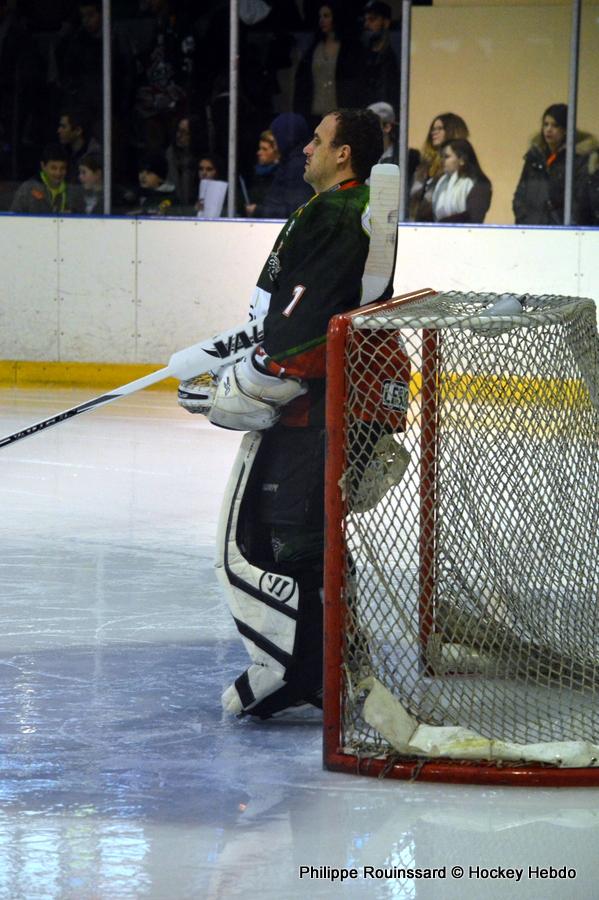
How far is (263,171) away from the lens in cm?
995

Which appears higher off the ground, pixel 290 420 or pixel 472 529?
pixel 290 420

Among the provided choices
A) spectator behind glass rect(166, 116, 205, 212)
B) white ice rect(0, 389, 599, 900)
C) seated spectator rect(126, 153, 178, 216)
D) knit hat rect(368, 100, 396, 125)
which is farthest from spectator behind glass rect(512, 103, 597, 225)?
white ice rect(0, 389, 599, 900)

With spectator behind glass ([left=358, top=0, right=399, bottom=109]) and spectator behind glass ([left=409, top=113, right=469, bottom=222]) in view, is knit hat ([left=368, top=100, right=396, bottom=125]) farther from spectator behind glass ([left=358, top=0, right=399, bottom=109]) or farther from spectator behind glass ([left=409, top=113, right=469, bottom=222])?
spectator behind glass ([left=409, top=113, right=469, bottom=222])

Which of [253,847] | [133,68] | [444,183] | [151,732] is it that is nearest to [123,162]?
[133,68]

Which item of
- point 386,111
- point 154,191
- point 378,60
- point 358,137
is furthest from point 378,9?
point 358,137

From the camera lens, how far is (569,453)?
348 cm

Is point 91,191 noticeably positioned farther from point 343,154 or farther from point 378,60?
point 343,154

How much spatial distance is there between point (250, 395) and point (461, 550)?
2.08ft

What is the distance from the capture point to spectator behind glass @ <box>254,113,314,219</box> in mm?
9883

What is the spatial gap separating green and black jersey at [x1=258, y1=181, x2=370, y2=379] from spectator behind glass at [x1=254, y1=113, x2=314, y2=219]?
670 centimetres

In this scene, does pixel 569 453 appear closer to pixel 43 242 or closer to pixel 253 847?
pixel 253 847

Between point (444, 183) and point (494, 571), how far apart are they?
6.42 m

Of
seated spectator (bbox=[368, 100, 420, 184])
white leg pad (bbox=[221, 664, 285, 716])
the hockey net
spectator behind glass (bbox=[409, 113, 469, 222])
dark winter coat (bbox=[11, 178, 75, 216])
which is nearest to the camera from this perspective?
the hockey net

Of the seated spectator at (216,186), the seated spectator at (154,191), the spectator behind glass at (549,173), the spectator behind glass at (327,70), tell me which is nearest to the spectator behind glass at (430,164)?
the spectator behind glass at (549,173)
